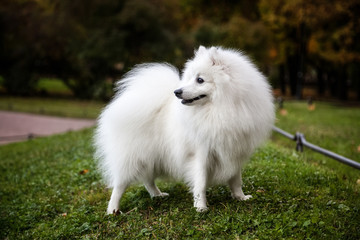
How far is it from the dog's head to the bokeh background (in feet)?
62.7

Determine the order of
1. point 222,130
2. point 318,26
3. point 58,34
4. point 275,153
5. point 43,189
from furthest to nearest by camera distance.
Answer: point 58,34
point 318,26
point 275,153
point 43,189
point 222,130

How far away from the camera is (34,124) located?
16.6 metres

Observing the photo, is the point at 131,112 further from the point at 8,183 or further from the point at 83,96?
the point at 83,96

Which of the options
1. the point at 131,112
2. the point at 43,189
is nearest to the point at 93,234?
the point at 131,112

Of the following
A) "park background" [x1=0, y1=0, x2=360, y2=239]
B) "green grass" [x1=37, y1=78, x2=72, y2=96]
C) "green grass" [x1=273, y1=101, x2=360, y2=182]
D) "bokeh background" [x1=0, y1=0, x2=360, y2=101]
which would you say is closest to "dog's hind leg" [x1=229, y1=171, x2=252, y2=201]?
"park background" [x1=0, y1=0, x2=360, y2=239]

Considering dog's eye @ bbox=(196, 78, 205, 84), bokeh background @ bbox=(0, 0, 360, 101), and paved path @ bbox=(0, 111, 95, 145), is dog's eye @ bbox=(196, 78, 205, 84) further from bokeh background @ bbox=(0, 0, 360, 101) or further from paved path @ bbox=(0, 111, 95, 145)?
bokeh background @ bbox=(0, 0, 360, 101)

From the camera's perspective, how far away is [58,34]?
25.8 meters

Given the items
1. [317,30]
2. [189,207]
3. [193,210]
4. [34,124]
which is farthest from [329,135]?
[317,30]

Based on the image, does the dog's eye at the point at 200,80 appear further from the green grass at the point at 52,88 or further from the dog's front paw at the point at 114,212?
the green grass at the point at 52,88

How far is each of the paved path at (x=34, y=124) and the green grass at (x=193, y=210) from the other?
7909mm

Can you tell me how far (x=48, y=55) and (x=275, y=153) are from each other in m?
24.2

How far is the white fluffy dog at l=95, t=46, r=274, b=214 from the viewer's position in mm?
3912

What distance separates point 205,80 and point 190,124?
52cm

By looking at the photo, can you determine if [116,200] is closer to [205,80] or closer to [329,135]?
[205,80]
